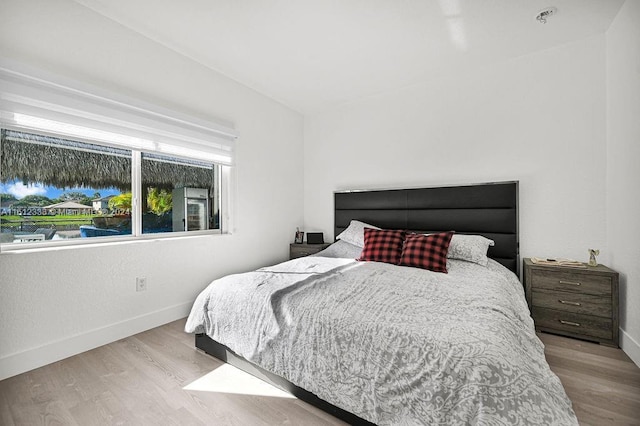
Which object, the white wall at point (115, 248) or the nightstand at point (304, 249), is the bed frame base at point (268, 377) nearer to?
the white wall at point (115, 248)

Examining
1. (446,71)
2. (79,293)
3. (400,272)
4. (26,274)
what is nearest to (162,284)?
(79,293)

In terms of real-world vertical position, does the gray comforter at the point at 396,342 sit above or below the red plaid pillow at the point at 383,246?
below

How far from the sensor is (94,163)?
234 cm

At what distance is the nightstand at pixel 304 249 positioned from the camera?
3.70 meters

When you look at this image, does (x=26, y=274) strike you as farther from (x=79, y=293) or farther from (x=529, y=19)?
(x=529, y=19)

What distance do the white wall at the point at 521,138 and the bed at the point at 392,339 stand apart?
2.35 feet

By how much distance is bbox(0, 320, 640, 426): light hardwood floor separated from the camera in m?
1.49

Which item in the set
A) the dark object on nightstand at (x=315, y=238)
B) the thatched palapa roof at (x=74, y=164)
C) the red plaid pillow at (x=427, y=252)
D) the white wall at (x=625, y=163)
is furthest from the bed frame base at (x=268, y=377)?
the white wall at (x=625, y=163)

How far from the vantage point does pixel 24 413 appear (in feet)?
5.00

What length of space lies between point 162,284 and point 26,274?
36.6 inches

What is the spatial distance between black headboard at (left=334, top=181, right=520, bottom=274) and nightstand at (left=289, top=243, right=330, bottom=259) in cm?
56

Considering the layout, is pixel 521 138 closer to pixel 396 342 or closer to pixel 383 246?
pixel 383 246

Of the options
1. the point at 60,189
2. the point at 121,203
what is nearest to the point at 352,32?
the point at 121,203

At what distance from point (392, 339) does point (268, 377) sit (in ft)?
2.96
